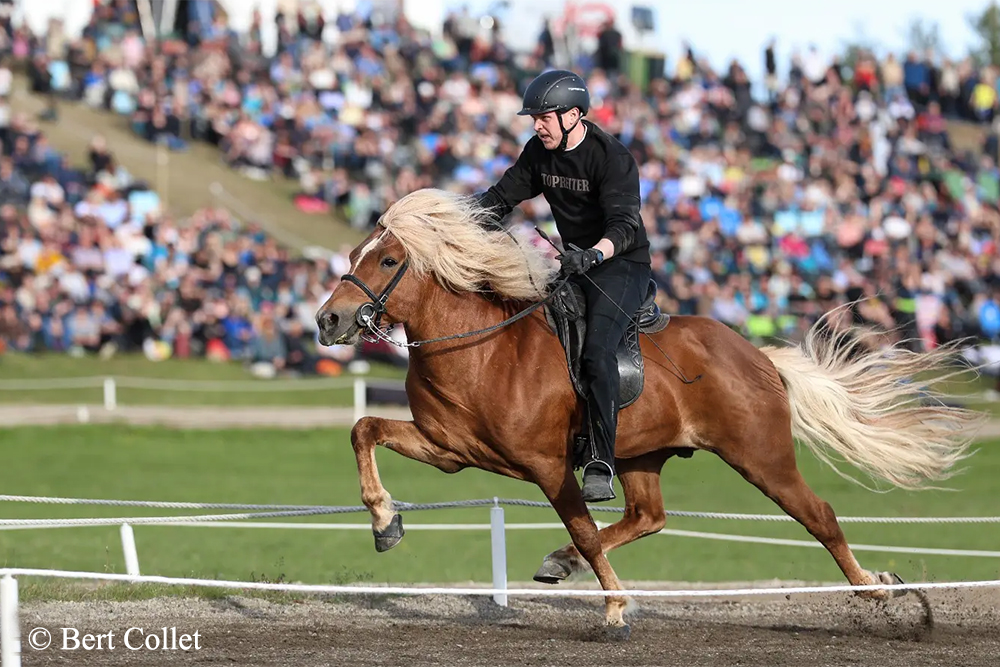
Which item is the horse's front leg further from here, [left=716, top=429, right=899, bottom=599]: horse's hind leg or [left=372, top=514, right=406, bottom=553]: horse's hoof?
[left=716, top=429, right=899, bottom=599]: horse's hind leg

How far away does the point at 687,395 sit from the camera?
7.95 meters

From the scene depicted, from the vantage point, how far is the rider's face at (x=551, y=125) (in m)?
7.56

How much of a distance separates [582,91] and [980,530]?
1077cm

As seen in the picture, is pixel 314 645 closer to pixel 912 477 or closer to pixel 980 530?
pixel 912 477

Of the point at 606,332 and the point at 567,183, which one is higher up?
the point at 567,183

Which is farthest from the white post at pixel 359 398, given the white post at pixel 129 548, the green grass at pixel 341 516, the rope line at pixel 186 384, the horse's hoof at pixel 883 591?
the horse's hoof at pixel 883 591

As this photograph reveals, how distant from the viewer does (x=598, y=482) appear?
7.36 m

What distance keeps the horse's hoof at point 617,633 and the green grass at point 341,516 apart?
3.65 m

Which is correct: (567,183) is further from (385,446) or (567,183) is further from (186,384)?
(186,384)

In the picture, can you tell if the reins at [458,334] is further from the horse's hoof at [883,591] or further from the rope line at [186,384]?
the rope line at [186,384]

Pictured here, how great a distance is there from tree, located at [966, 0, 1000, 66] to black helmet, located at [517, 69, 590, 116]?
44.6m

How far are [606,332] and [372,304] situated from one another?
4.23 ft

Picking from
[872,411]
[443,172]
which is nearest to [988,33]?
[443,172]

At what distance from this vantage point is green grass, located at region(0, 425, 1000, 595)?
13.3 meters
